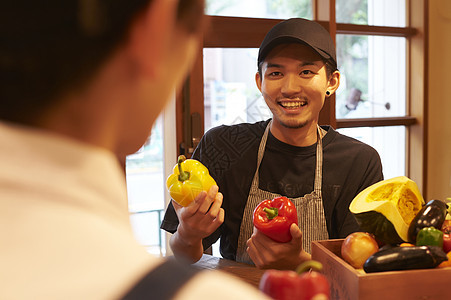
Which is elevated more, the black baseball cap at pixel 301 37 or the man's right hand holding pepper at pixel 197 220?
the black baseball cap at pixel 301 37

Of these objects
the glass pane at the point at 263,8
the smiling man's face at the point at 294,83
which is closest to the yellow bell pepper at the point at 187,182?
the smiling man's face at the point at 294,83

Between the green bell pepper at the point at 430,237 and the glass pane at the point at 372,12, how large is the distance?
2572 mm

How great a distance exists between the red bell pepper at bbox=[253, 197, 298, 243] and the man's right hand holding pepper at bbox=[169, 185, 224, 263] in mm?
138

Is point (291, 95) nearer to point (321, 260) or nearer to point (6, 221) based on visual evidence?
point (321, 260)

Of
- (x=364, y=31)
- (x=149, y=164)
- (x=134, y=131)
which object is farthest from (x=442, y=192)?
(x=134, y=131)

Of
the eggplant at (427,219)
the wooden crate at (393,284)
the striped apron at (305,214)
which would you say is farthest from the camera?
the striped apron at (305,214)

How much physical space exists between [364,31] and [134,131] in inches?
134

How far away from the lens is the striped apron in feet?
5.90

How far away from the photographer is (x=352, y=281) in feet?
3.41

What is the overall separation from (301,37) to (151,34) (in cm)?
150

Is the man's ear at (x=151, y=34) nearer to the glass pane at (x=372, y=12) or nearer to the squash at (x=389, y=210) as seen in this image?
the squash at (x=389, y=210)

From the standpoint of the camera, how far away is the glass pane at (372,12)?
11.3 feet

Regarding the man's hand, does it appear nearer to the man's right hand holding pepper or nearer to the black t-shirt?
the man's right hand holding pepper

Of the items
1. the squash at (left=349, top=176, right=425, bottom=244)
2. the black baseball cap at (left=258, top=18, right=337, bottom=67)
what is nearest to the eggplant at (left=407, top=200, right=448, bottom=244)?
the squash at (left=349, top=176, right=425, bottom=244)
